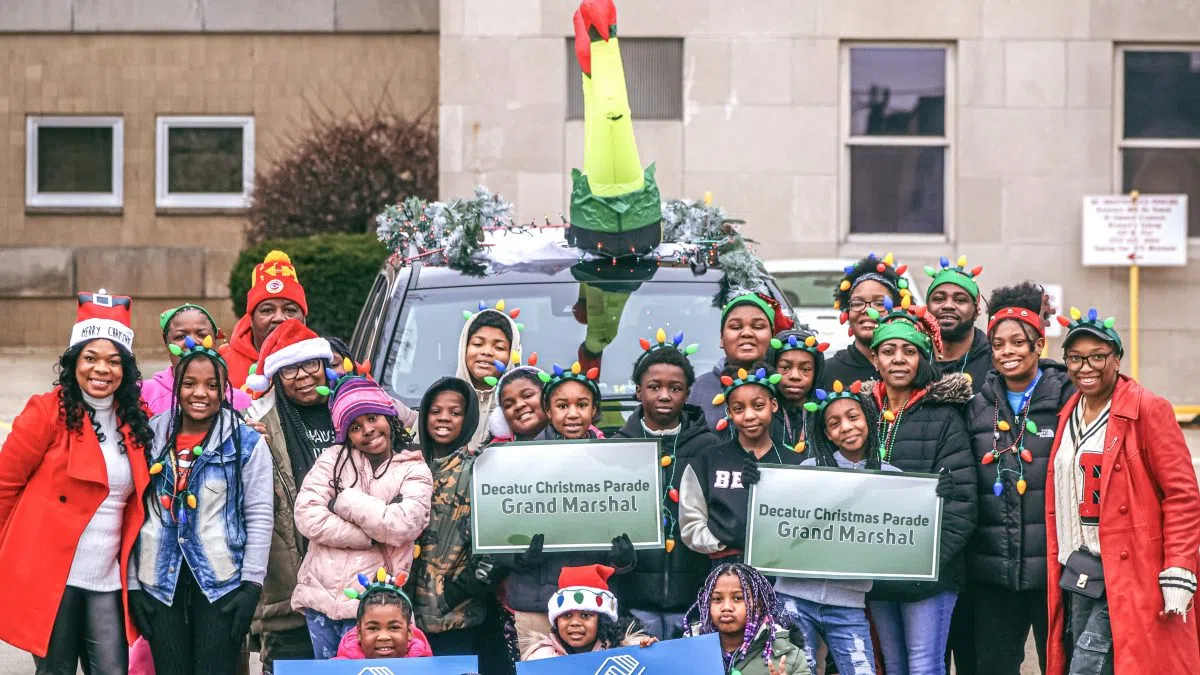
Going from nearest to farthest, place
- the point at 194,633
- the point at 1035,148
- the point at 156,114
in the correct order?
the point at 194,633 < the point at 1035,148 < the point at 156,114

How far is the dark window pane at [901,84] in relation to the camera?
16.5 metres

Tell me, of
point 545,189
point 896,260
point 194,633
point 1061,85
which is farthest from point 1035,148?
point 194,633

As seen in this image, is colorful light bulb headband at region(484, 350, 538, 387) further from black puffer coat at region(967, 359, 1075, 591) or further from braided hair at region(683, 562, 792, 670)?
black puffer coat at region(967, 359, 1075, 591)

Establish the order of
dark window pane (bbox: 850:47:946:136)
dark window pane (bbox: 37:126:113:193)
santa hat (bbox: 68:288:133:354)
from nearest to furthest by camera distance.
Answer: santa hat (bbox: 68:288:133:354) → dark window pane (bbox: 850:47:946:136) → dark window pane (bbox: 37:126:113:193)

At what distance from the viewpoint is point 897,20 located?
16.3 m

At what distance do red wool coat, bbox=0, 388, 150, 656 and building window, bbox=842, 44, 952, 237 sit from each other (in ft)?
37.3

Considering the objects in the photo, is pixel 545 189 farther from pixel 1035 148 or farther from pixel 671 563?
pixel 671 563

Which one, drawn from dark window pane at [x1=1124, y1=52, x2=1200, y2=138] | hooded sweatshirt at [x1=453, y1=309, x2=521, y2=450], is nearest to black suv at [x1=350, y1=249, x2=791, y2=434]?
hooded sweatshirt at [x1=453, y1=309, x2=521, y2=450]

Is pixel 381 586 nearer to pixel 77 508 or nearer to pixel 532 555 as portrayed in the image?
pixel 532 555

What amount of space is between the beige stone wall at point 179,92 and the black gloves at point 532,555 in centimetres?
1401

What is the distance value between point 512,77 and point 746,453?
10599mm

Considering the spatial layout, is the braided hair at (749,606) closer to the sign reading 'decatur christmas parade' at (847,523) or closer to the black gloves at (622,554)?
the sign reading 'decatur christmas parade' at (847,523)

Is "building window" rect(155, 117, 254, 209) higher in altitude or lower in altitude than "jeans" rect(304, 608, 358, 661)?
higher

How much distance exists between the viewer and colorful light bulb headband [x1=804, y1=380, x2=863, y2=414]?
20.5ft
